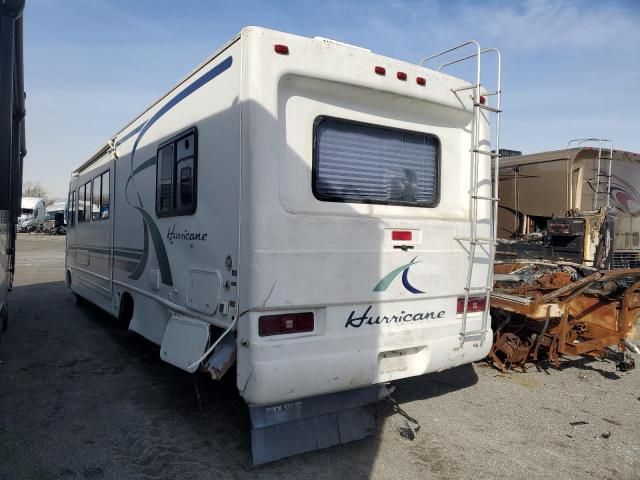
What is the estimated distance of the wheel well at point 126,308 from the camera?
6.20m

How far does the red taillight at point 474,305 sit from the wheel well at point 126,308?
12.6 feet

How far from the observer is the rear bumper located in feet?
10.7

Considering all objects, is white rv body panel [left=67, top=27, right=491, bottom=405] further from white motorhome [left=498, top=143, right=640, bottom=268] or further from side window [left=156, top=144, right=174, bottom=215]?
white motorhome [left=498, top=143, right=640, bottom=268]

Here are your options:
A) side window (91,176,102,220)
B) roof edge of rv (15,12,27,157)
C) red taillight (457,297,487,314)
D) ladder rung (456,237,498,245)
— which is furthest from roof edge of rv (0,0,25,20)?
red taillight (457,297,487,314)

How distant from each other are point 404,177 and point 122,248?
12.4ft

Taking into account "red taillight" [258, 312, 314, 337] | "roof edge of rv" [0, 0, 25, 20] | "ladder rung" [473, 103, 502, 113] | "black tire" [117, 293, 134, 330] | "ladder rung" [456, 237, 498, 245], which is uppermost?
"roof edge of rv" [0, 0, 25, 20]

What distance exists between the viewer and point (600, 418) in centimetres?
460

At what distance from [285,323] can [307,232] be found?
616 mm

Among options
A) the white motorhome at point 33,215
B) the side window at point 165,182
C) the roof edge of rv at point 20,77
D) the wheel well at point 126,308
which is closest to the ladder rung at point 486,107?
the side window at point 165,182

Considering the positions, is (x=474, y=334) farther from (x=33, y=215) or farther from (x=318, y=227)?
(x=33, y=215)

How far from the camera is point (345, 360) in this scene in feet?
11.7

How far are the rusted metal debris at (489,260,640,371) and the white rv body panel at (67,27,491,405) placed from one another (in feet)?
4.58

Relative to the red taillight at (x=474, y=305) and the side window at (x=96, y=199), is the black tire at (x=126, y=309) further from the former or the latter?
the red taillight at (x=474, y=305)

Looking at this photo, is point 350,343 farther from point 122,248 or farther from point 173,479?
point 122,248
